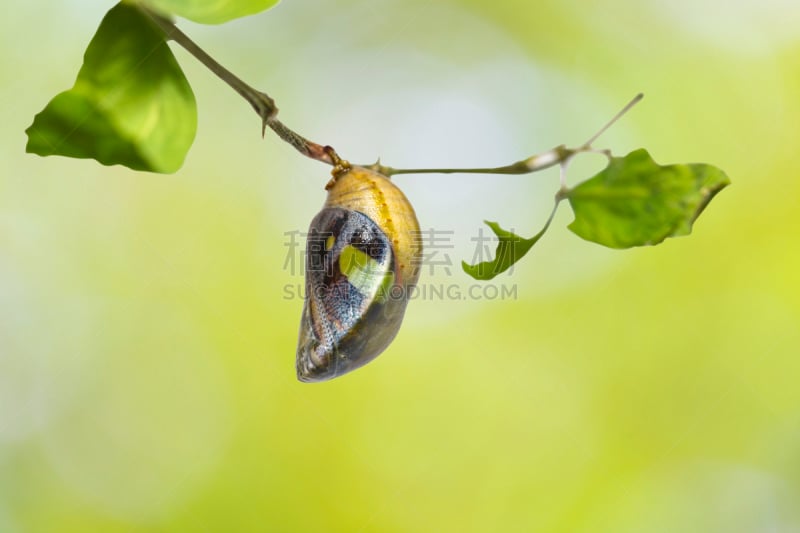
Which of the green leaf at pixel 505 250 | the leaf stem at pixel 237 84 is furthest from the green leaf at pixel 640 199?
the leaf stem at pixel 237 84

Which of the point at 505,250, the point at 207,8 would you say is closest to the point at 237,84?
the point at 207,8

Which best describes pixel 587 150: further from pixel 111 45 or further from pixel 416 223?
pixel 111 45

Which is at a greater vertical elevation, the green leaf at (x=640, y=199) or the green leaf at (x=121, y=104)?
the green leaf at (x=121, y=104)

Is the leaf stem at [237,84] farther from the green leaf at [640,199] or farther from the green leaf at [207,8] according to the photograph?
the green leaf at [640,199]

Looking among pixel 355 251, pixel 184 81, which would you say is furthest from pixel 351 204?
pixel 184 81

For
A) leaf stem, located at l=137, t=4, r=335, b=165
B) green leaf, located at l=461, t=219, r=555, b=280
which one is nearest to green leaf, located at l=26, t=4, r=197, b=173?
leaf stem, located at l=137, t=4, r=335, b=165

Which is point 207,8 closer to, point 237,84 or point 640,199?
point 237,84

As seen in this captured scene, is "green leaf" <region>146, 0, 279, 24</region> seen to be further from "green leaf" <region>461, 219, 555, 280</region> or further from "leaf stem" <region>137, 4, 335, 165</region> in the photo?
"green leaf" <region>461, 219, 555, 280</region>
